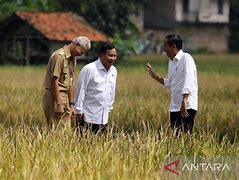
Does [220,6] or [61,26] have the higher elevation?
[220,6]

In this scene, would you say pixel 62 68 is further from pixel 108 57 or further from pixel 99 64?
pixel 108 57

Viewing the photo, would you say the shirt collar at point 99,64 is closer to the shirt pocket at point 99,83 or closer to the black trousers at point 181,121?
the shirt pocket at point 99,83

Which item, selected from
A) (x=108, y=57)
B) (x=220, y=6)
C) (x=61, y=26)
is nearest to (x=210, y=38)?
(x=220, y=6)

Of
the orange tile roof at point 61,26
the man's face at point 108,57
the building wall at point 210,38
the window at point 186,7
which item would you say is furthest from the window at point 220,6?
the man's face at point 108,57

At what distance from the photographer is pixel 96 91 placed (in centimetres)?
820

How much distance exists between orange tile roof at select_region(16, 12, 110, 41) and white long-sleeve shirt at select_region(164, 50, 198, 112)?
26.9 metres

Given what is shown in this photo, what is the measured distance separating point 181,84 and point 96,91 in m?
0.91

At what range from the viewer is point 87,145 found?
6.92 meters

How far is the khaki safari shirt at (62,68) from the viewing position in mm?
8328

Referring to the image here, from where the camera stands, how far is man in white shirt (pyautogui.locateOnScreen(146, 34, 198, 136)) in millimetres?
8141

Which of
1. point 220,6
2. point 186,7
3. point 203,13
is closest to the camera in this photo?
point 203,13

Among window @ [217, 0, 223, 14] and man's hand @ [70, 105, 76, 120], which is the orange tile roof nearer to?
window @ [217, 0, 223, 14]

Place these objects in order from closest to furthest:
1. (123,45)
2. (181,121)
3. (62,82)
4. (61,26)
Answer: (181,121)
(62,82)
(61,26)
(123,45)

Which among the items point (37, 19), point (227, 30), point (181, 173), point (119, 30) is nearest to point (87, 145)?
point (181, 173)
